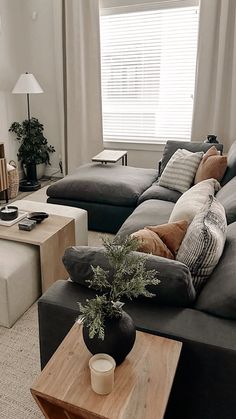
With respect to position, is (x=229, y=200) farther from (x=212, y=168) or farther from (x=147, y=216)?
(x=212, y=168)

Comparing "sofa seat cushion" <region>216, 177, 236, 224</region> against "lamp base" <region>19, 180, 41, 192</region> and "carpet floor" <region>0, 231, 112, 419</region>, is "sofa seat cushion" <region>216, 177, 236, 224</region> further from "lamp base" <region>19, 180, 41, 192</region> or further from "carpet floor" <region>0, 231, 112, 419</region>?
"lamp base" <region>19, 180, 41, 192</region>

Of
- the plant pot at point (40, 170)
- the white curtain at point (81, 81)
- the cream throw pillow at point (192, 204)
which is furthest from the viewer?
the plant pot at point (40, 170)

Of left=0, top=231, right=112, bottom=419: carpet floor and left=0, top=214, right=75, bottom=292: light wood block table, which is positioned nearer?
left=0, top=231, right=112, bottom=419: carpet floor

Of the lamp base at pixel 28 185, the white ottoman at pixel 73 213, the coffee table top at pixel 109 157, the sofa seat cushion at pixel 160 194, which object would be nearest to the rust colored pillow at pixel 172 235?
the white ottoman at pixel 73 213

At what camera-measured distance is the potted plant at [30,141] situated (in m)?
4.58

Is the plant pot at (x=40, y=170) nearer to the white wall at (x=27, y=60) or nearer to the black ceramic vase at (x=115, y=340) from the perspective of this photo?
the white wall at (x=27, y=60)

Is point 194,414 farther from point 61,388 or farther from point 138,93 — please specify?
point 138,93

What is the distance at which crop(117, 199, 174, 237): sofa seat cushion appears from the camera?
2283 mm

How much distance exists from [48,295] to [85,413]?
1.56 ft

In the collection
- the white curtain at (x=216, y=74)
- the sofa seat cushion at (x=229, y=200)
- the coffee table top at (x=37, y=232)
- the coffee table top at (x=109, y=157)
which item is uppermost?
the white curtain at (x=216, y=74)

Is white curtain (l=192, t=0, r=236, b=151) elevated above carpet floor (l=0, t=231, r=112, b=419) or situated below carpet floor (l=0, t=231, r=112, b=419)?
above

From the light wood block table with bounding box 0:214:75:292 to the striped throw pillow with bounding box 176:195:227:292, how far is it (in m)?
1.08

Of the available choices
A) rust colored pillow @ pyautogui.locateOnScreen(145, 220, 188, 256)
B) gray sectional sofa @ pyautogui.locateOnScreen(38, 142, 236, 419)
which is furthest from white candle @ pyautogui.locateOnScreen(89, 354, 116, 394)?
rust colored pillow @ pyautogui.locateOnScreen(145, 220, 188, 256)

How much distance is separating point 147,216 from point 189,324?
139cm
